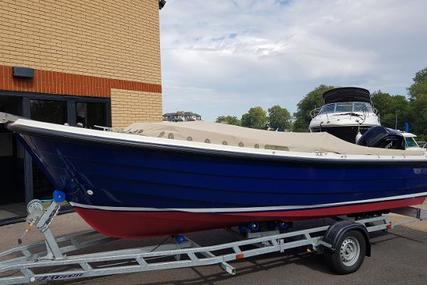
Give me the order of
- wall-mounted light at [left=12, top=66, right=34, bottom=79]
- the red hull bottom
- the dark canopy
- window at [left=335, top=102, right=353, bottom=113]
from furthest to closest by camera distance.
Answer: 1. the dark canopy
2. window at [left=335, top=102, right=353, bottom=113]
3. wall-mounted light at [left=12, top=66, right=34, bottom=79]
4. the red hull bottom

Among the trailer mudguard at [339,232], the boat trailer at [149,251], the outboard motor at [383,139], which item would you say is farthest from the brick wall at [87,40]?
the trailer mudguard at [339,232]

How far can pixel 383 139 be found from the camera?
21.1ft

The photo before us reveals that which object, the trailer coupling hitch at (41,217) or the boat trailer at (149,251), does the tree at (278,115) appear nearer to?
the boat trailer at (149,251)

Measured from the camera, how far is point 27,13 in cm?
765

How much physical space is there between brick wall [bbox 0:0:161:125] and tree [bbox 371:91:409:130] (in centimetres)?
6161

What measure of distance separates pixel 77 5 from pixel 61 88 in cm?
177

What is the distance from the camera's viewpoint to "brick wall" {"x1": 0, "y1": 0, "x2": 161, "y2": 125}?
7.51m

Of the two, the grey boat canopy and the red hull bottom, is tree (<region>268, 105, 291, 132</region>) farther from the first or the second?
the red hull bottom

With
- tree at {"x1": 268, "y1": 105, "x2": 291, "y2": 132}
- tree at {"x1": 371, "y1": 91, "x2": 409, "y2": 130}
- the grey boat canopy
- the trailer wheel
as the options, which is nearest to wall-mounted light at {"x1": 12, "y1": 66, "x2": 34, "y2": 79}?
the grey boat canopy

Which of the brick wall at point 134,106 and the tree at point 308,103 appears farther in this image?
the tree at point 308,103

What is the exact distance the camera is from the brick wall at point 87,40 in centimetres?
751

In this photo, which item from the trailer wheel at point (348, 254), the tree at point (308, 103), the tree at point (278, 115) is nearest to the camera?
the trailer wheel at point (348, 254)

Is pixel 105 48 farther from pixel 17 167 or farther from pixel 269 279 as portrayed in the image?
pixel 269 279

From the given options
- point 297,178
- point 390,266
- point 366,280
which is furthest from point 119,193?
point 390,266
